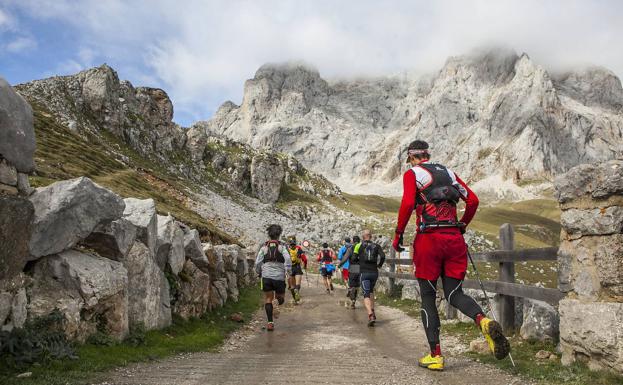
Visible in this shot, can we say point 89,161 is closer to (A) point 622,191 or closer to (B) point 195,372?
(B) point 195,372

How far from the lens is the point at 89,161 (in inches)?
1977

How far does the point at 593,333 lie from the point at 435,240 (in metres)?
2.28

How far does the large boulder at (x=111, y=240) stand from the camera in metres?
8.07

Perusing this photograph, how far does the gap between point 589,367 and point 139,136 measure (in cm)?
9801

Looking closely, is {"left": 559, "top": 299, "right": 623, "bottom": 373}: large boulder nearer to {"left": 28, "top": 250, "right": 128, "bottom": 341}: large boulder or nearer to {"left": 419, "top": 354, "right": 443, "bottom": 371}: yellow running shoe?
{"left": 419, "top": 354, "right": 443, "bottom": 371}: yellow running shoe

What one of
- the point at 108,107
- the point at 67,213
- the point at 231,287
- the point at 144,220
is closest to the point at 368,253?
the point at 231,287

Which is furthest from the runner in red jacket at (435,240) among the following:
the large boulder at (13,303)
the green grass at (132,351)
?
the large boulder at (13,303)

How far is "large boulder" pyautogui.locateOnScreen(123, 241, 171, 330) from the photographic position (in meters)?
8.78

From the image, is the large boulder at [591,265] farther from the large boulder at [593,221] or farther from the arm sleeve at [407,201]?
the arm sleeve at [407,201]

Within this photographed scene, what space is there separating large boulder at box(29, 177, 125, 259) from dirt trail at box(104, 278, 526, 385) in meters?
2.17

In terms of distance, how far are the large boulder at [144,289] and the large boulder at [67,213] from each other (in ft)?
4.36

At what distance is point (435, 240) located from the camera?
22.2 ft

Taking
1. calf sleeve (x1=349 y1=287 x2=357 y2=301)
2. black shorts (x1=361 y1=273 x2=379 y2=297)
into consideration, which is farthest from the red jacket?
calf sleeve (x1=349 y1=287 x2=357 y2=301)

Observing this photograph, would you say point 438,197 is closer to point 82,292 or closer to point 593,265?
point 593,265
